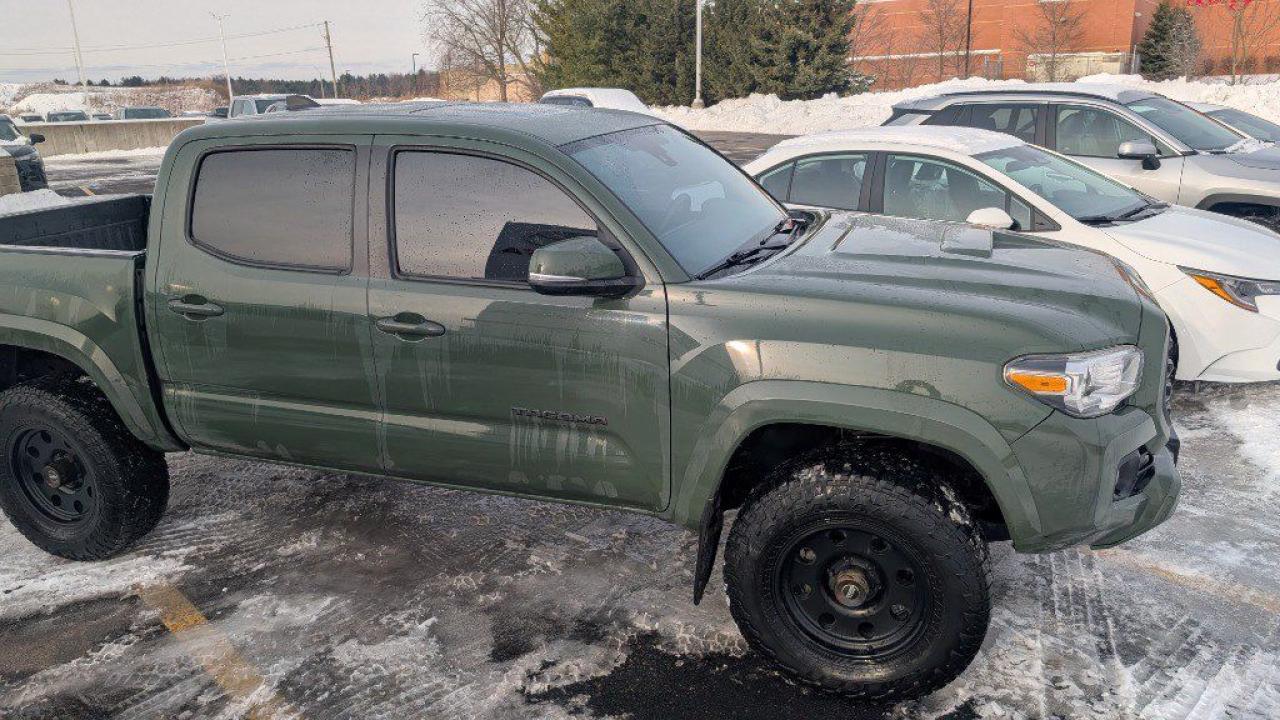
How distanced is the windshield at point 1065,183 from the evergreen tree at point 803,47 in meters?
31.7

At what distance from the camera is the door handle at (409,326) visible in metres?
3.27

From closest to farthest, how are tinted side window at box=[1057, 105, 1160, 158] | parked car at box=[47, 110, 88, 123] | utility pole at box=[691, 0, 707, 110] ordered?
tinted side window at box=[1057, 105, 1160, 158]
utility pole at box=[691, 0, 707, 110]
parked car at box=[47, 110, 88, 123]

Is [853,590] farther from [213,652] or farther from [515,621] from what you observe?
[213,652]

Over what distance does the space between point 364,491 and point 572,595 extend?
5.05 feet

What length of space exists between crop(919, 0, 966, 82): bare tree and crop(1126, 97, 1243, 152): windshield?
43346mm

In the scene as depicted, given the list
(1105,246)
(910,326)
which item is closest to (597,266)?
(910,326)

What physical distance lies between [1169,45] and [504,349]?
48834mm

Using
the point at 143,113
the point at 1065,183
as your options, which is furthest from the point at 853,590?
the point at 143,113

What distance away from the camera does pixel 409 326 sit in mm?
3291

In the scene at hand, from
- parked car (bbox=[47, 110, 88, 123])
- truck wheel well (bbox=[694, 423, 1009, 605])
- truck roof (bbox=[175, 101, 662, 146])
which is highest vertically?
parked car (bbox=[47, 110, 88, 123])

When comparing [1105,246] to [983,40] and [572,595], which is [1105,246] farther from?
[983,40]

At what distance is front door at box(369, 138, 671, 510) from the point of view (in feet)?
10.1

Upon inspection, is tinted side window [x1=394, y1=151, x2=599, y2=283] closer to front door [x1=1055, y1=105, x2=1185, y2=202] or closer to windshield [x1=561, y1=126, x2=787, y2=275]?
windshield [x1=561, y1=126, x2=787, y2=275]

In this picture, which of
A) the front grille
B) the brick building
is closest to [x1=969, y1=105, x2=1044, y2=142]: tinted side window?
the front grille
